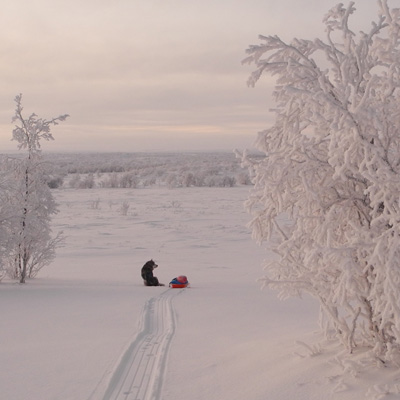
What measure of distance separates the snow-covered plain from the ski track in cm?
1

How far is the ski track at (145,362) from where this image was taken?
473 centimetres

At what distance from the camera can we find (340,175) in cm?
414

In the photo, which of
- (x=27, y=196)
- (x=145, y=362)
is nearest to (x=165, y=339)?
(x=145, y=362)

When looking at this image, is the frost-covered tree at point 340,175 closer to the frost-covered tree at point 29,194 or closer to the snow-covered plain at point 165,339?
the snow-covered plain at point 165,339

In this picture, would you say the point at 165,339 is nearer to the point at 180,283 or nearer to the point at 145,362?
the point at 145,362

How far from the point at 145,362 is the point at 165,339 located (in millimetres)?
1003

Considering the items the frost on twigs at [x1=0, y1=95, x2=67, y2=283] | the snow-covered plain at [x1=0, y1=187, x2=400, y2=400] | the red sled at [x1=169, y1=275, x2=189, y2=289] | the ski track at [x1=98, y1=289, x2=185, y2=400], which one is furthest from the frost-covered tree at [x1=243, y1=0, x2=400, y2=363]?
the frost on twigs at [x1=0, y1=95, x2=67, y2=283]

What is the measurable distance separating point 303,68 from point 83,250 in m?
14.1

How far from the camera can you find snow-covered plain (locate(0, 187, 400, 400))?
4.64m

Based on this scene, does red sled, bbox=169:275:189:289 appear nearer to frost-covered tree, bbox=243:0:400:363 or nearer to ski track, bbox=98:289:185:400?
ski track, bbox=98:289:185:400

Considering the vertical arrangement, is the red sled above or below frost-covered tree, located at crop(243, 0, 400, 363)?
below

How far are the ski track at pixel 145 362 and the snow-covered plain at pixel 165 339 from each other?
1 cm

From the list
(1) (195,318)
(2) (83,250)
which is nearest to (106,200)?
(2) (83,250)

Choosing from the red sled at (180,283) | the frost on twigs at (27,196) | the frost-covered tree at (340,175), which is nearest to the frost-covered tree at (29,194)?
the frost on twigs at (27,196)
